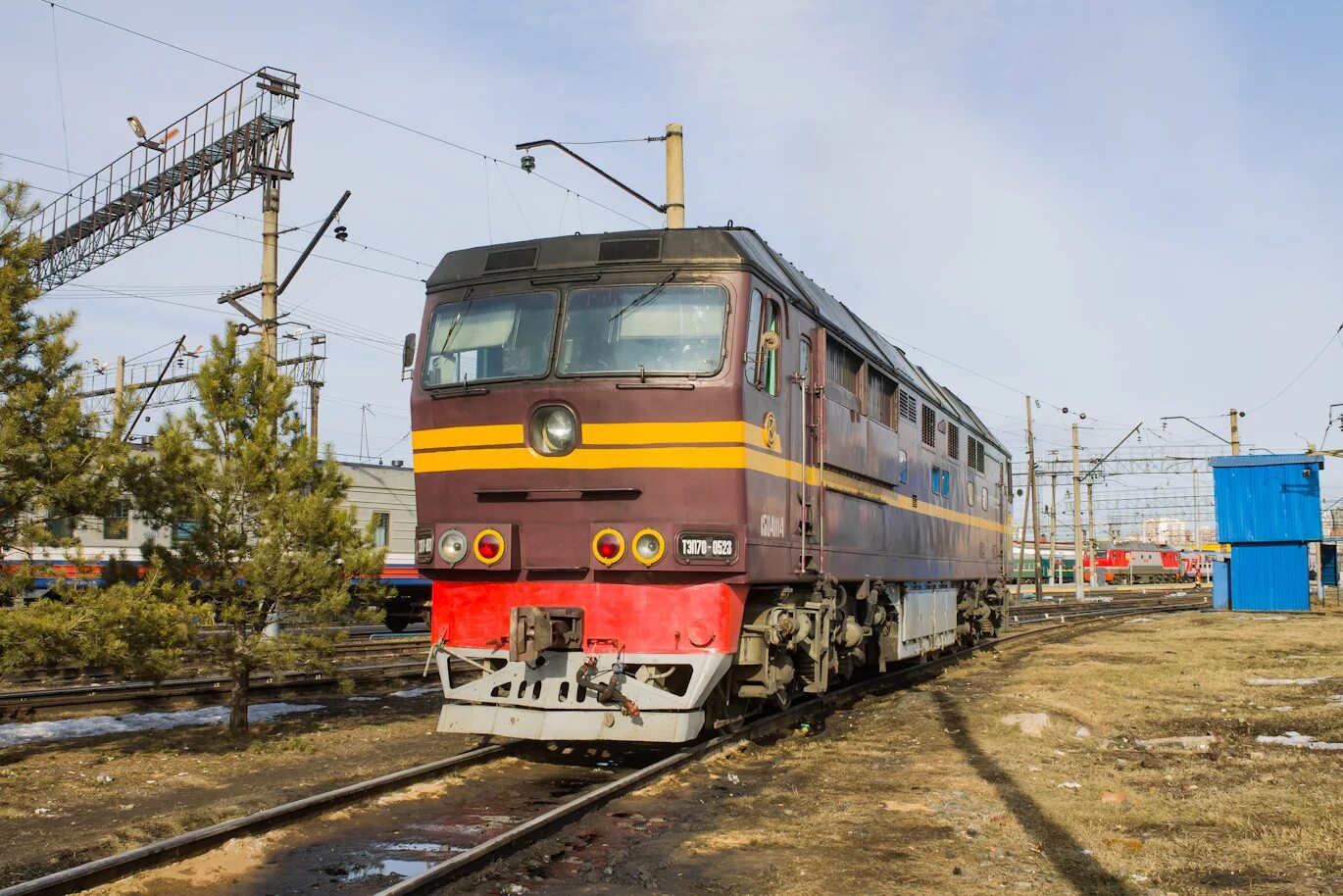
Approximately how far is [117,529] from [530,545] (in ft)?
11.5

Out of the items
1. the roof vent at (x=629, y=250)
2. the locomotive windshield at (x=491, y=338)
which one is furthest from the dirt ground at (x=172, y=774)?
the roof vent at (x=629, y=250)

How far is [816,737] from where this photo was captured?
1059 cm

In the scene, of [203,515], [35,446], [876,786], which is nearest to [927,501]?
[876,786]

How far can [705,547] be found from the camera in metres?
8.34

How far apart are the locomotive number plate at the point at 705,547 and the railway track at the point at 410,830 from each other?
61.9 inches

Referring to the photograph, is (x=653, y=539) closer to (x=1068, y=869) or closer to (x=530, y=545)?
(x=530, y=545)

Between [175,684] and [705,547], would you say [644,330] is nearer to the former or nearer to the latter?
[705,547]

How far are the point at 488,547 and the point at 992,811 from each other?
13.6 ft

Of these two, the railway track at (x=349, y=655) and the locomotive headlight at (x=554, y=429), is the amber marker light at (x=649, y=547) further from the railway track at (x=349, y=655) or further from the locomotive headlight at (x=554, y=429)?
the railway track at (x=349, y=655)

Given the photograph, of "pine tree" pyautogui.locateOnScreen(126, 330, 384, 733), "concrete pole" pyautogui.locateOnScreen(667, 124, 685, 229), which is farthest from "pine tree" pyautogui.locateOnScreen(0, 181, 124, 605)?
"concrete pole" pyautogui.locateOnScreen(667, 124, 685, 229)

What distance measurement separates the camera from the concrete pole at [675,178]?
17.0 meters

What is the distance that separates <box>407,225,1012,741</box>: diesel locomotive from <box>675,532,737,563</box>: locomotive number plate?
1cm

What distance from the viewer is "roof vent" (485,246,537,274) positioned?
30.4 feet

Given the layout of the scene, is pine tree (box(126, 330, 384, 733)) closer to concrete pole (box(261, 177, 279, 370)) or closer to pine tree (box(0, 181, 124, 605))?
pine tree (box(0, 181, 124, 605))
